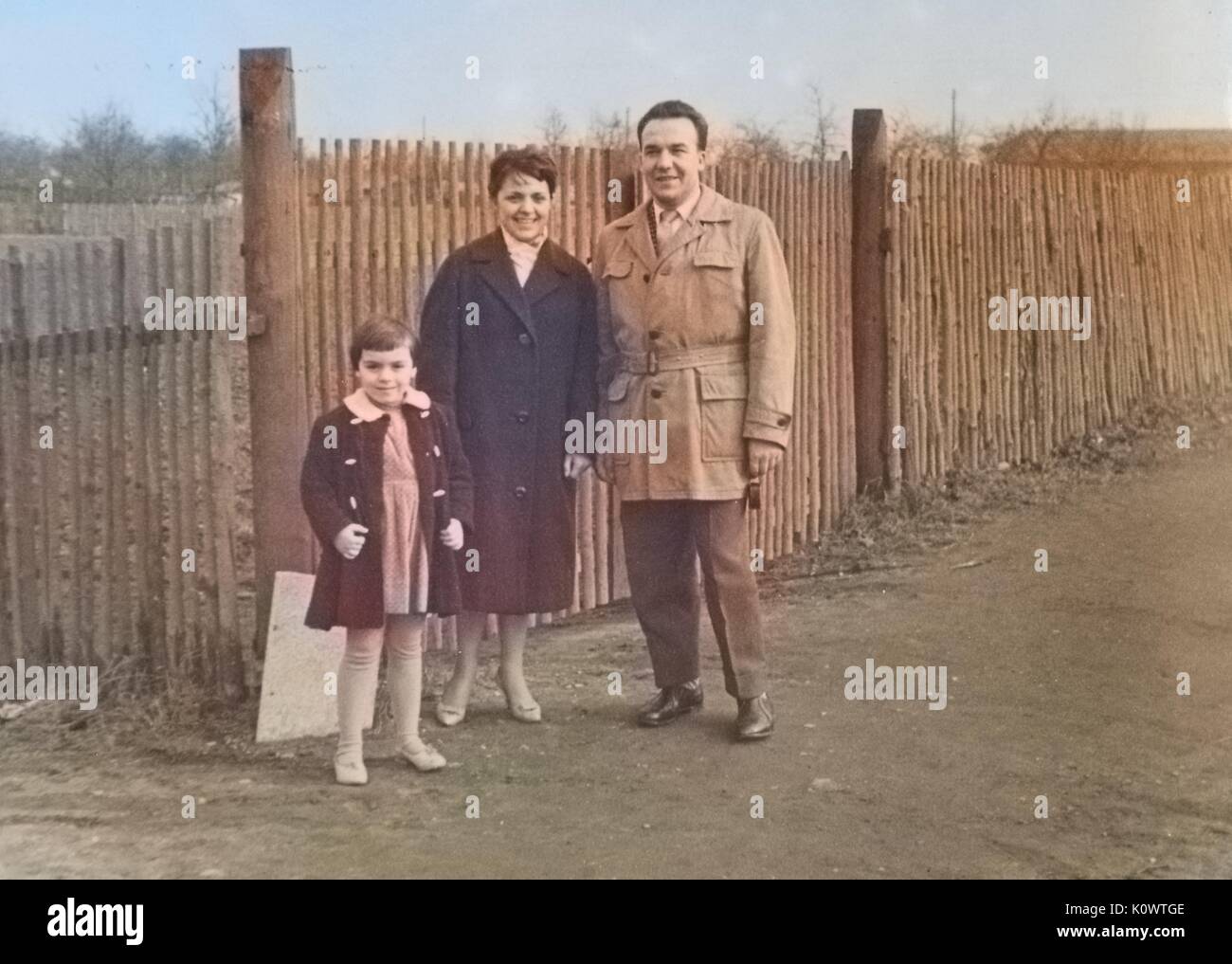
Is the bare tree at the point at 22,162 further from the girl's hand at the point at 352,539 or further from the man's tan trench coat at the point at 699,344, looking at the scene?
the man's tan trench coat at the point at 699,344

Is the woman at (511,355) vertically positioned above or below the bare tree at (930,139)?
below

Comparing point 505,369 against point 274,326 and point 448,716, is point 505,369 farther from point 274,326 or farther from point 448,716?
point 448,716

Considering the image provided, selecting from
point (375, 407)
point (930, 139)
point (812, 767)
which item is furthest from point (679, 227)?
point (812, 767)

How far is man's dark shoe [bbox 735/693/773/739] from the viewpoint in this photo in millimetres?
4566

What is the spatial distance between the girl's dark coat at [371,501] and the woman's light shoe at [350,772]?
1.36 ft

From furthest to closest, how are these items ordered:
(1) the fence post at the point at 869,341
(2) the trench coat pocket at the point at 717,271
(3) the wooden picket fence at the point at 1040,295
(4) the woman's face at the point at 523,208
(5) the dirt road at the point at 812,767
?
(1) the fence post at the point at 869,341 < (3) the wooden picket fence at the point at 1040,295 < (4) the woman's face at the point at 523,208 < (2) the trench coat pocket at the point at 717,271 < (5) the dirt road at the point at 812,767

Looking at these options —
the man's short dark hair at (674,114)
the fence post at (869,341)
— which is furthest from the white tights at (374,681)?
the fence post at (869,341)

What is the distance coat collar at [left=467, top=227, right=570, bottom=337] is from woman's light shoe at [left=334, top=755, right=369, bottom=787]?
4.72 feet

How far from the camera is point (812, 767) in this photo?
448cm

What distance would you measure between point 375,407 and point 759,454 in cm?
119

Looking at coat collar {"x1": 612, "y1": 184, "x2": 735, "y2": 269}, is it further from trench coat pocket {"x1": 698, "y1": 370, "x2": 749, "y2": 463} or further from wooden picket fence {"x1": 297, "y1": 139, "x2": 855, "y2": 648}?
trench coat pocket {"x1": 698, "y1": 370, "x2": 749, "y2": 463}

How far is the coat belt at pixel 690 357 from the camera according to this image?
4.46 metres

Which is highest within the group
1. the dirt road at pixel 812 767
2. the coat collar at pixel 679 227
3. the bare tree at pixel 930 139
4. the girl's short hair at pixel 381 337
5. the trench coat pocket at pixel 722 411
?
the bare tree at pixel 930 139
